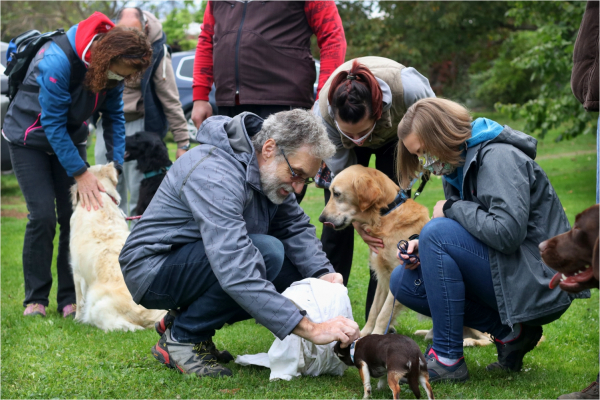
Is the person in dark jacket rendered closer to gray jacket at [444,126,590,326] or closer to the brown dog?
gray jacket at [444,126,590,326]

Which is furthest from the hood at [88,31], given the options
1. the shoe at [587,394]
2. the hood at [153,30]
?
the shoe at [587,394]

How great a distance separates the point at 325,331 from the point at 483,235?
0.97 m

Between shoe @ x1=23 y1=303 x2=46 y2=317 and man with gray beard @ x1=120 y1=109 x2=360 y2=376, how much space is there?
1843 millimetres

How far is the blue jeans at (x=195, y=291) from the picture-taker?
10.2 feet

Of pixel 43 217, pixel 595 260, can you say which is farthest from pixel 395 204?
pixel 43 217

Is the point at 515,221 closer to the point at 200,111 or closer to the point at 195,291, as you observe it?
the point at 195,291

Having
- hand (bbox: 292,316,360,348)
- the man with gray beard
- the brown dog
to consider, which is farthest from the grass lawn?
the brown dog

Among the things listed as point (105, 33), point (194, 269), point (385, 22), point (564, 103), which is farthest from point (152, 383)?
point (385, 22)

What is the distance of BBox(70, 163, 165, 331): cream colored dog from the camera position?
14.4ft

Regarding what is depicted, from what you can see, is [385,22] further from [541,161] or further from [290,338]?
[290,338]

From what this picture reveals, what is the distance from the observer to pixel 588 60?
3.19 meters

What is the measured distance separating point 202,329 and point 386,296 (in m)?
1.58

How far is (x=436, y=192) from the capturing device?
492 inches

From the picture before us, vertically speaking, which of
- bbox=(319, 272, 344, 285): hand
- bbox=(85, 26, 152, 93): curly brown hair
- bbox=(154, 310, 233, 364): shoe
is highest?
bbox=(85, 26, 152, 93): curly brown hair
